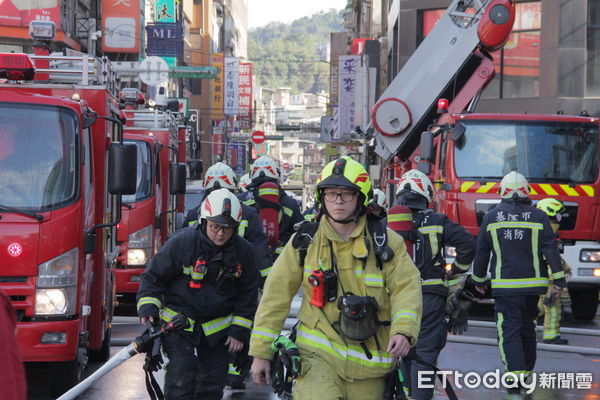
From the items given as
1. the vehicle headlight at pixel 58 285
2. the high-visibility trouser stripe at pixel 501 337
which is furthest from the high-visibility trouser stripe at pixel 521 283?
the vehicle headlight at pixel 58 285

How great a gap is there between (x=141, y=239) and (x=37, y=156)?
566 cm

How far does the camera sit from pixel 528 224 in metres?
8.80

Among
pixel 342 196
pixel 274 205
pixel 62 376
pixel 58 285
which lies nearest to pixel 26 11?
pixel 274 205

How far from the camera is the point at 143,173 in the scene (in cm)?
1423

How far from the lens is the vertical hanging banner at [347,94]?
4222 cm

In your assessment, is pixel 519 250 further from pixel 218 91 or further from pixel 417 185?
pixel 218 91

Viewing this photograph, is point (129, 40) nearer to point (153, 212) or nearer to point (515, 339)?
point (153, 212)

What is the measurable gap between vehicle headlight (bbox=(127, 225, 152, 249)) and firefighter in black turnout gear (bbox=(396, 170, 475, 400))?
6.30m

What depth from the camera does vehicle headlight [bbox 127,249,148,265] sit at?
13.6 m

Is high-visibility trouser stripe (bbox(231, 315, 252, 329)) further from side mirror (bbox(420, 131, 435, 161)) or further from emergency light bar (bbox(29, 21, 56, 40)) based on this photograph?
side mirror (bbox(420, 131, 435, 161))

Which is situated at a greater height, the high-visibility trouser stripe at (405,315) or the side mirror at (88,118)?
the side mirror at (88,118)

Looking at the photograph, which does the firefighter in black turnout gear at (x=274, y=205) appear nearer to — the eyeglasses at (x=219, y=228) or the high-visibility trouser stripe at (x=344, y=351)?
the eyeglasses at (x=219, y=228)

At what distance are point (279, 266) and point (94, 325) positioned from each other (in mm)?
4459

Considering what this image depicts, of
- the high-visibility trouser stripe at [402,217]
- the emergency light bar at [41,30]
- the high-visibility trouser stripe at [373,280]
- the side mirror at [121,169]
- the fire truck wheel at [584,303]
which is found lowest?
the fire truck wheel at [584,303]
